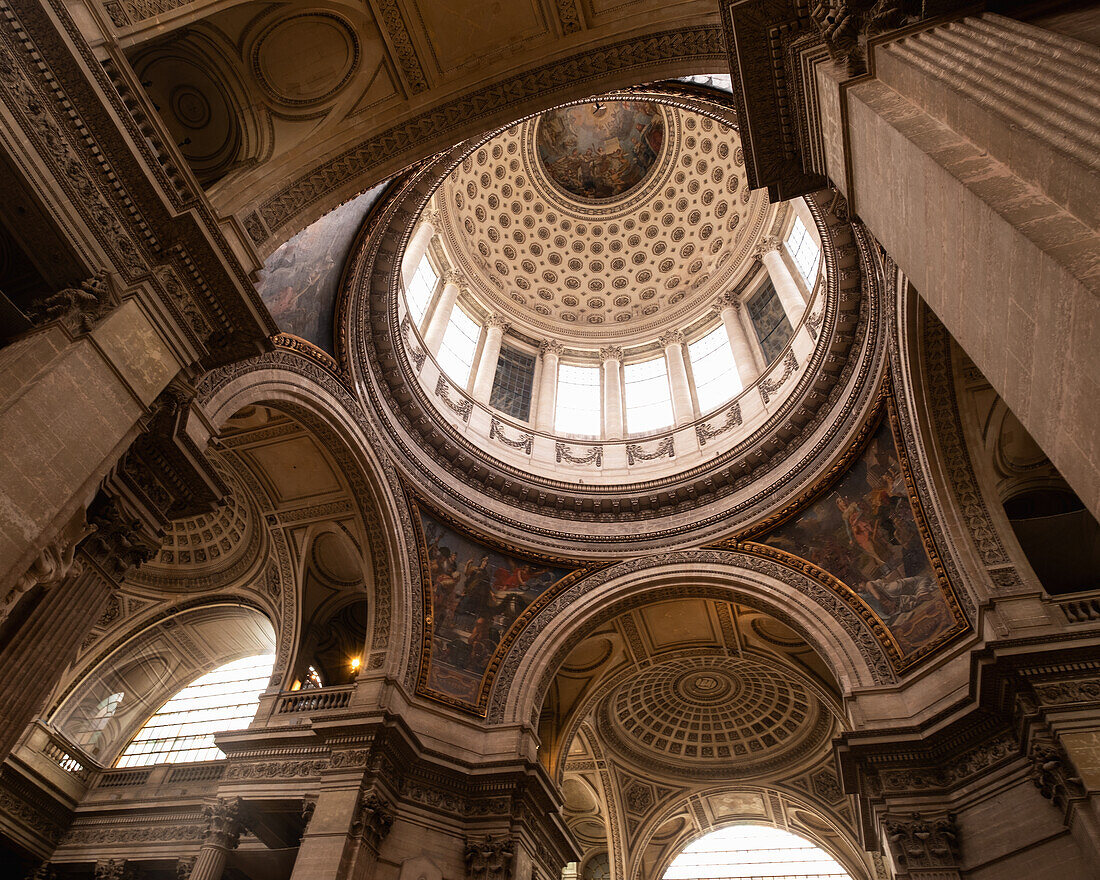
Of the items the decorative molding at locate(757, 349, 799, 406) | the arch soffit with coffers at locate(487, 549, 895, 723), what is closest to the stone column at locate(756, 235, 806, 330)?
the decorative molding at locate(757, 349, 799, 406)

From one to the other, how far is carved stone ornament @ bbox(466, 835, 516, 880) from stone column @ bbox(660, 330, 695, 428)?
10653mm

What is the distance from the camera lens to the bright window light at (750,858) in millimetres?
20734

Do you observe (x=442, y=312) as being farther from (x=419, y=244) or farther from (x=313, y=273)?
(x=313, y=273)

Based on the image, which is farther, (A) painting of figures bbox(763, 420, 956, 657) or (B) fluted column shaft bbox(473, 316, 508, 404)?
(B) fluted column shaft bbox(473, 316, 508, 404)

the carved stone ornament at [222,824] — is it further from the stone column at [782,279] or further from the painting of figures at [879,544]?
the stone column at [782,279]

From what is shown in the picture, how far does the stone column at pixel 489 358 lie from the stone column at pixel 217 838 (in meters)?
10.3

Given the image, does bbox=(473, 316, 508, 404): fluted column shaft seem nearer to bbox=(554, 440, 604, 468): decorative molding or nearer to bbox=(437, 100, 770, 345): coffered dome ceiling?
bbox=(437, 100, 770, 345): coffered dome ceiling

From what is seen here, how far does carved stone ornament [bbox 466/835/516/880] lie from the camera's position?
1103cm

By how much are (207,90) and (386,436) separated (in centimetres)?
720

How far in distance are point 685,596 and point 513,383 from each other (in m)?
8.22

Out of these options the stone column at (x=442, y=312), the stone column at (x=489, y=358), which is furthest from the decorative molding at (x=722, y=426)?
the stone column at (x=442, y=312)

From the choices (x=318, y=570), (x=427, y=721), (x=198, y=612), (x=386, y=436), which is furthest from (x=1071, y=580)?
(x=198, y=612)

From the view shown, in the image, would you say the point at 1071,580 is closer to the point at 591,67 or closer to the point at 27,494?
the point at 591,67

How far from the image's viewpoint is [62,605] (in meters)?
6.32
